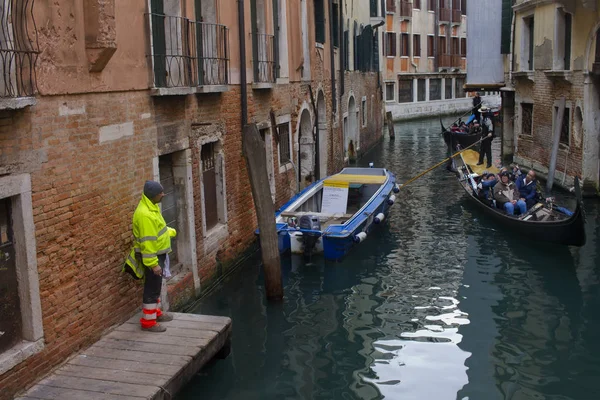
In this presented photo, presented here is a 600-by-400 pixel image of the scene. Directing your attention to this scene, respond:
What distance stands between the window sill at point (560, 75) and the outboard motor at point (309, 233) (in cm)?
664

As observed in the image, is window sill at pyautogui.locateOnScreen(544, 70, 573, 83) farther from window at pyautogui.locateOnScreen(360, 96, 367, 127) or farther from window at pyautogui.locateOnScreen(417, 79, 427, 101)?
window at pyautogui.locateOnScreen(417, 79, 427, 101)

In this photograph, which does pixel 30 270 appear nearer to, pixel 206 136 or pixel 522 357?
pixel 206 136

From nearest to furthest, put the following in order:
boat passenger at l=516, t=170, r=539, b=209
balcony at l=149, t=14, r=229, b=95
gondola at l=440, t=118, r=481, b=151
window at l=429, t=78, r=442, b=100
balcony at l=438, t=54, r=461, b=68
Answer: balcony at l=149, t=14, r=229, b=95, boat passenger at l=516, t=170, r=539, b=209, gondola at l=440, t=118, r=481, b=151, window at l=429, t=78, r=442, b=100, balcony at l=438, t=54, r=461, b=68

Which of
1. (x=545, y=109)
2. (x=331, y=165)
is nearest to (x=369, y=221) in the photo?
(x=331, y=165)

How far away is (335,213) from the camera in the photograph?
11.0 meters

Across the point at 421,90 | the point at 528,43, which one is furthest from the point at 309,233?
the point at 421,90

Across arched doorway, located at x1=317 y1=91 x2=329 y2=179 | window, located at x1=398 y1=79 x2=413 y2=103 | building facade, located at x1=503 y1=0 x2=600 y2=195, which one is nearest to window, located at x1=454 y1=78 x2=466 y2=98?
window, located at x1=398 y1=79 x2=413 y2=103

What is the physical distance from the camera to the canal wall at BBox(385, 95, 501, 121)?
34.5 meters

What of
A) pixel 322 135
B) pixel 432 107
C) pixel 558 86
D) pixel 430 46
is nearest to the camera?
pixel 558 86

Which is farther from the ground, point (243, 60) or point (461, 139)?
point (243, 60)

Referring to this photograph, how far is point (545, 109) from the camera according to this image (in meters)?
15.3

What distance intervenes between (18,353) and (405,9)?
31.3 m

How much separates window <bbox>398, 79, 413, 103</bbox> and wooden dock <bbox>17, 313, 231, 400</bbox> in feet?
98.0

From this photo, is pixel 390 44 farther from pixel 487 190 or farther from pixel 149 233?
pixel 149 233
